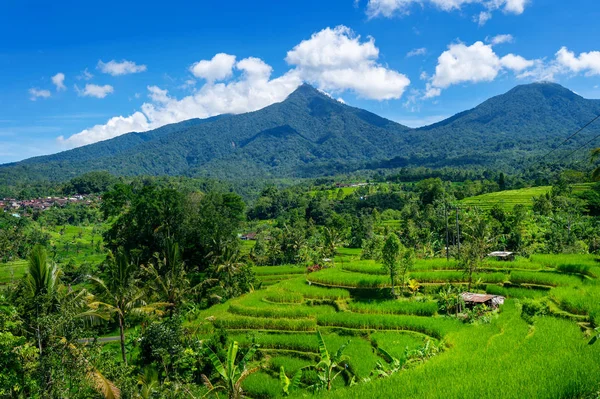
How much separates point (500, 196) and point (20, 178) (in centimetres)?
19511

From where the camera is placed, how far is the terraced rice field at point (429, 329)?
10.5 m

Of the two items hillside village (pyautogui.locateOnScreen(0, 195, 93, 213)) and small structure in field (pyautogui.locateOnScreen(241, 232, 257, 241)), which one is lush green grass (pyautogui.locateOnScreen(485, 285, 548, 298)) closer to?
small structure in field (pyautogui.locateOnScreen(241, 232, 257, 241))

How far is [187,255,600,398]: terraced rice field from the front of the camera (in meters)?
10.5

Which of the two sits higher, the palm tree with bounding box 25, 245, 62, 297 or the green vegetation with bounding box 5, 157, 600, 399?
the palm tree with bounding box 25, 245, 62, 297

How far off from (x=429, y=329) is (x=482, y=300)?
4.18 metres

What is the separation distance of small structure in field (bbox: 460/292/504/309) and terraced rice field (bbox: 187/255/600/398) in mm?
1123

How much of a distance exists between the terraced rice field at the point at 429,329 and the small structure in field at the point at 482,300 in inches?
44.2

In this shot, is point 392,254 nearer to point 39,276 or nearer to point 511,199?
point 39,276

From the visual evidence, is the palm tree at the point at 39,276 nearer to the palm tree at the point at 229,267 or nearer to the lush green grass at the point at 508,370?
the lush green grass at the point at 508,370

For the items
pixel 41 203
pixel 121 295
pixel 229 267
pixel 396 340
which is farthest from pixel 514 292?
pixel 41 203

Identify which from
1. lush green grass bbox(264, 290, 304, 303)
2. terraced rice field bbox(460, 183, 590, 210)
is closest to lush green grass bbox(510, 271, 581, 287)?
lush green grass bbox(264, 290, 304, 303)

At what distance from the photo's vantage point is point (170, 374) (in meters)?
18.0

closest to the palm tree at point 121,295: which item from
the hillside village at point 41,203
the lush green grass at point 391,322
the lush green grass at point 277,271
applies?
the lush green grass at point 391,322

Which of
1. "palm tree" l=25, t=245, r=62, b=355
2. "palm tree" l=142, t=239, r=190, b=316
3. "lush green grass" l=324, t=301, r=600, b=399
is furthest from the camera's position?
"palm tree" l=142, t=239, r=190, b=316
